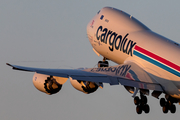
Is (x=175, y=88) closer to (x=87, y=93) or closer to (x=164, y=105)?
(x=164, y=105)

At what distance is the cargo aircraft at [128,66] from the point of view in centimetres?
3972

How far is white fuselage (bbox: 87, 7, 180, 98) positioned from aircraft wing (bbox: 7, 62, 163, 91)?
54 cm

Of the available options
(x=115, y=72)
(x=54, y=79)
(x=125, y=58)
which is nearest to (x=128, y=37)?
(x=125, y=58)

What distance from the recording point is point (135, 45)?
44594mm

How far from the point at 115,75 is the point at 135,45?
15.5ft

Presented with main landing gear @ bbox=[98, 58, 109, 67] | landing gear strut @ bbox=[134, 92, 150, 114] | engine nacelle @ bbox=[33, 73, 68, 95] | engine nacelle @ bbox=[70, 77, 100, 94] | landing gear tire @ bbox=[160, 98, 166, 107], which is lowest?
landing gear strut @ bbox=[134, 92, 150, 114]

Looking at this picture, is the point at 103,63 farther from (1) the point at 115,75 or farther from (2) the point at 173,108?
(1) the point at 115,75

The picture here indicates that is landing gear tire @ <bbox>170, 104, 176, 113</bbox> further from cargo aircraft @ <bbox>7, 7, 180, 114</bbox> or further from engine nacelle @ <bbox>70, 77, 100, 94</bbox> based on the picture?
engine nacelle @ <bbox>70, 77, 100, 94</bbox>

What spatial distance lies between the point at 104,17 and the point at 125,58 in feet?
19.2

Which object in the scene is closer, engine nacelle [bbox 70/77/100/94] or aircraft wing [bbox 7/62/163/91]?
aircraft wing [bbox 7/62/163/91]

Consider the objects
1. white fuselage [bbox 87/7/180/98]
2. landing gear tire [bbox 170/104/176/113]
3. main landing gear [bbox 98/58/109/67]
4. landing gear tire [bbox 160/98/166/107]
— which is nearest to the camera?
white fuselage [bbox 87/7/180/98]

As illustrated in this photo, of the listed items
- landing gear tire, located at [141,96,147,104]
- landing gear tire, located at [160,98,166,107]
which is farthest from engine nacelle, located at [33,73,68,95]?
landing gear tire, located at [160,98,166,107]

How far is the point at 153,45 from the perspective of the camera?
42.8 m

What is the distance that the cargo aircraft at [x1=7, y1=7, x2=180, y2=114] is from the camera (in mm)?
39719
